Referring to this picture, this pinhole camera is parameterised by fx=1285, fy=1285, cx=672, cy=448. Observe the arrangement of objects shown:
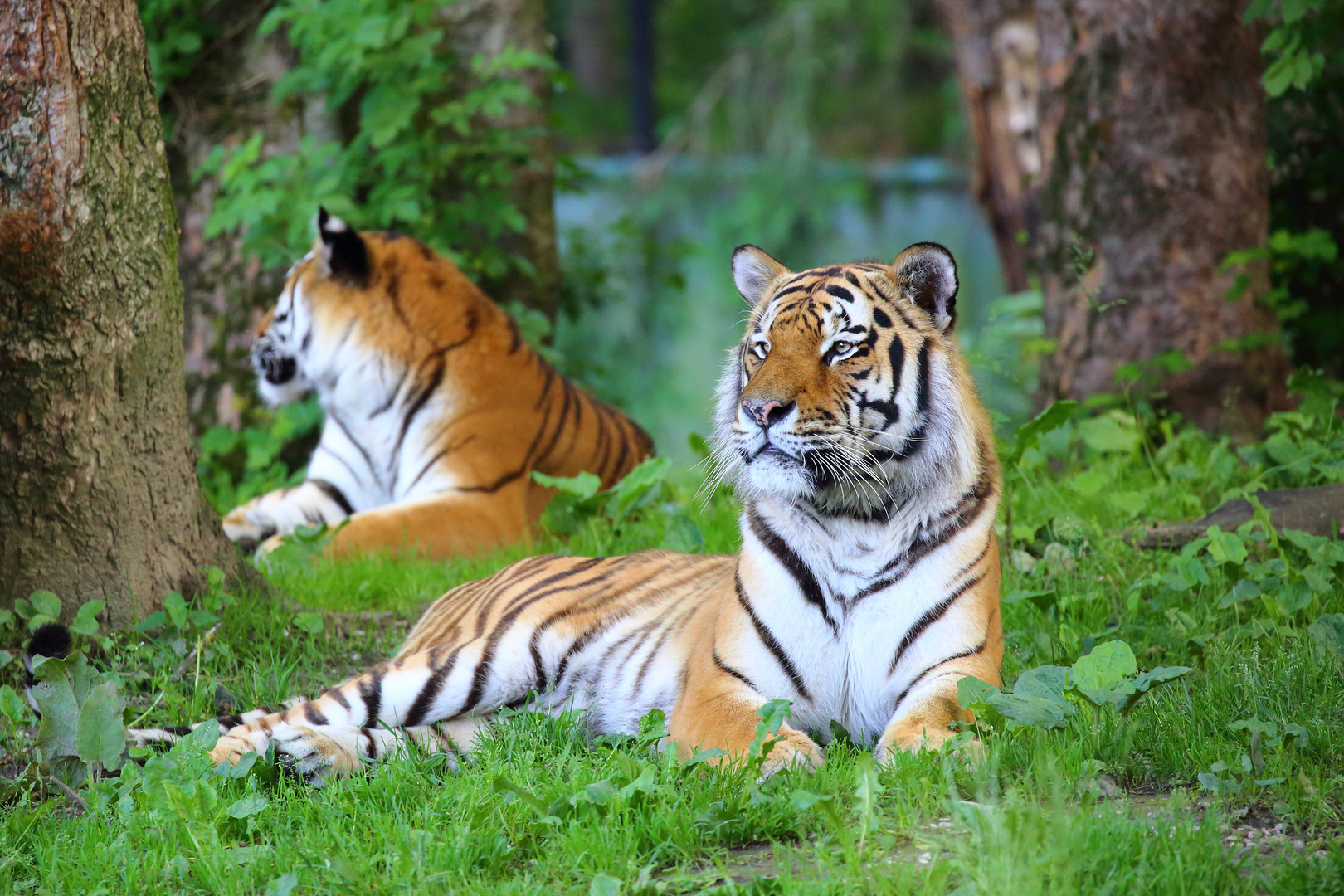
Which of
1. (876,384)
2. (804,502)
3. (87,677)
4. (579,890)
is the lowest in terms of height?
(579,890)

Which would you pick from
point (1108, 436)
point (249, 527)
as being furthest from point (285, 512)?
point (1108, 436)

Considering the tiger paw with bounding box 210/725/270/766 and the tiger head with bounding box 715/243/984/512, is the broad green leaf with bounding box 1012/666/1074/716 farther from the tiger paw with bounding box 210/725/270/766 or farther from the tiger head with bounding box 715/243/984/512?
the tiger paw with bounding box 210/725/270/766

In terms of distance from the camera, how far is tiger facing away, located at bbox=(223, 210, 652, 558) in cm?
535

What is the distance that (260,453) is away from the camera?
646 centimetres

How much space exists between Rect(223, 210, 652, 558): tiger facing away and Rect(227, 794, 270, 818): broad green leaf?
8.50 ft

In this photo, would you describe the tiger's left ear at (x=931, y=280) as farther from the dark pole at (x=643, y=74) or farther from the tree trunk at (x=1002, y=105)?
the dark pole at (x=643, y=74)

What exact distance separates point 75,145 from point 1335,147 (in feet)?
17.9

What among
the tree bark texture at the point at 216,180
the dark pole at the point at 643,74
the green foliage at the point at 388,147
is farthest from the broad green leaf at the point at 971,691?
the dark pole at the point at 643,74

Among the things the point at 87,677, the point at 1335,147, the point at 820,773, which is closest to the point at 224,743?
the point at 87,677

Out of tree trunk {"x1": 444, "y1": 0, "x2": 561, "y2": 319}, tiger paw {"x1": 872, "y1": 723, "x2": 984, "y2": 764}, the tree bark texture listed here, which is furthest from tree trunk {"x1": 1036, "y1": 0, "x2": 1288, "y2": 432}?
the tree bark texture

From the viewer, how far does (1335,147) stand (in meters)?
6.07

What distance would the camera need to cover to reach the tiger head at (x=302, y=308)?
215 inches

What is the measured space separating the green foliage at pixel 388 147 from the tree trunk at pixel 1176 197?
261 centimetres

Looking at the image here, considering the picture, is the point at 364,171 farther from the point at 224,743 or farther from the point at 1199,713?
the point at 1199,713
